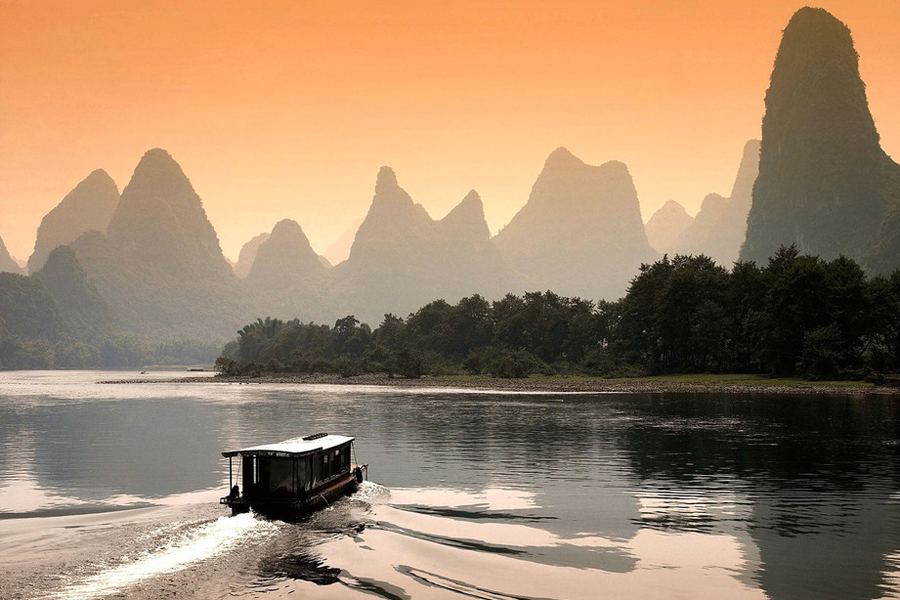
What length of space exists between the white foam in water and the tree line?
69.4 m

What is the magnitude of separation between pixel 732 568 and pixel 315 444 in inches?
582

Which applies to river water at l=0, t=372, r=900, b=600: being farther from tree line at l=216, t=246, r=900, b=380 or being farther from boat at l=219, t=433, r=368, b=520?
tree line at l=216, t=246, r=900, b=380

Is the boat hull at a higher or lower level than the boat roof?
lower

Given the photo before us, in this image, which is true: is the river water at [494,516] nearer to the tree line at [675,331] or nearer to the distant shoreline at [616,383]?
the distant shoreline at [616,383]

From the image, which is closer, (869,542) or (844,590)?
(844,590)

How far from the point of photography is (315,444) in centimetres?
2783

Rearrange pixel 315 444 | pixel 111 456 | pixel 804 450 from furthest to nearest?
1. pixel 111 456
2. pixel 804 450
3. pixel 315 444

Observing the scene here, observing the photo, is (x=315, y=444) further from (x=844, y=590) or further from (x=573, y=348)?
(x=573, y=348)

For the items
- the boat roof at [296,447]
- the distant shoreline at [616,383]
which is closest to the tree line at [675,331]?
the distant shoreline at [616,383]

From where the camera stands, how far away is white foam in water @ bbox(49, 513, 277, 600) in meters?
17.7

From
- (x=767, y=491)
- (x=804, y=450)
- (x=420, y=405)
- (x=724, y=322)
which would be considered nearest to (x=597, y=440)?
(x=804, y=450)

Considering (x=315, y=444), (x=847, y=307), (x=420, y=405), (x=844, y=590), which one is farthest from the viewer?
(x=847, y=307)

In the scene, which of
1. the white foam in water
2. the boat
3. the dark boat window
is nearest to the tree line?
the boat

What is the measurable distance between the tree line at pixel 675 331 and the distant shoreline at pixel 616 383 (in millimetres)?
3322
